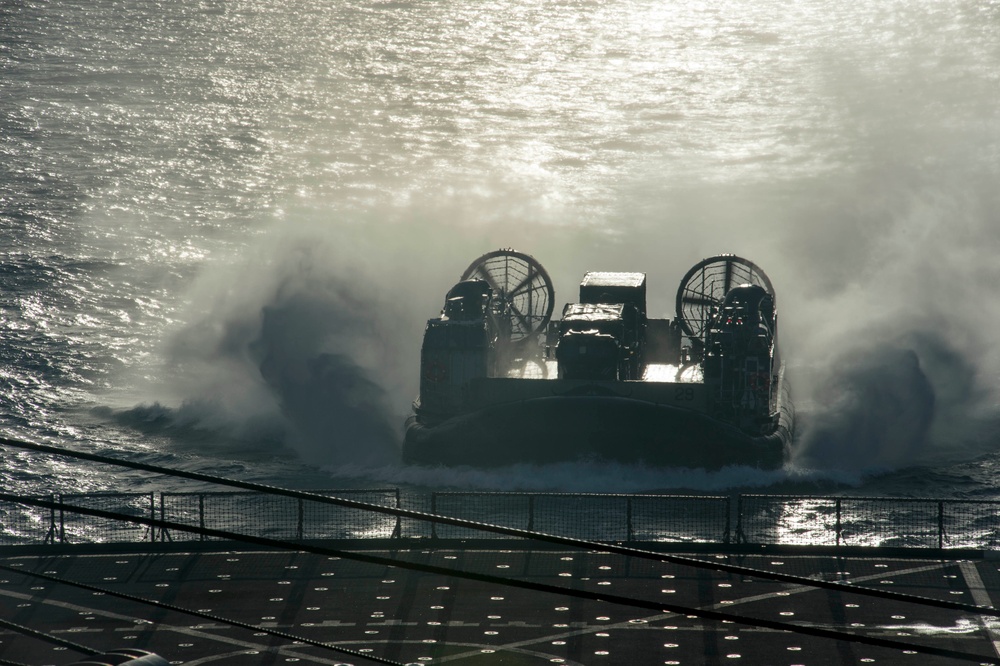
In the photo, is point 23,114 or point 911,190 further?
point 23,114

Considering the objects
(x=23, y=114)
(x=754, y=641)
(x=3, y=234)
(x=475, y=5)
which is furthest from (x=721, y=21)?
(x=754, y=641)

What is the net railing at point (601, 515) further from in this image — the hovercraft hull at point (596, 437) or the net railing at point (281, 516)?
the net railing at point (281, 516)

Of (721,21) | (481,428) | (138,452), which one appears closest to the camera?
(481,428)

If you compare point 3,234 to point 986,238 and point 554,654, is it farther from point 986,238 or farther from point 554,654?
point 554,654

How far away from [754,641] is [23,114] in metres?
104

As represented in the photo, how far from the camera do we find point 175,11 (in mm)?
149000

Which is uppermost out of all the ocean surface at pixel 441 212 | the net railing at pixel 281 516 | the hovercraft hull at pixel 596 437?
the ocean surface at pixel 441 212

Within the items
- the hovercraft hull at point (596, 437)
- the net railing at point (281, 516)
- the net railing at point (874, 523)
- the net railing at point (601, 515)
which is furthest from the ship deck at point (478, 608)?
the hovercraft hull at point (596, 437)

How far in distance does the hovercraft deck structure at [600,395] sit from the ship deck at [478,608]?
48.8ft

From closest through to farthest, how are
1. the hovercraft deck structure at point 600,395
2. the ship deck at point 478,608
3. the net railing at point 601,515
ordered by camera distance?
the ship deck at point 478,608, the net railing at point 601,515, the hovercraft deck structure at point 600,395

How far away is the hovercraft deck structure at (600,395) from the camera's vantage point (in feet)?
146

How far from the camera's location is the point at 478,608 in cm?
2625

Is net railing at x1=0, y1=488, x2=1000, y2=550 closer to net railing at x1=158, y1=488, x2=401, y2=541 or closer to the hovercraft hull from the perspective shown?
net railing at x1=158, y1=488, x2=401, y2=541

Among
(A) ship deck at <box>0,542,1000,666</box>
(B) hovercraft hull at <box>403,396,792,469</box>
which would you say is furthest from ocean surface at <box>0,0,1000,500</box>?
(A) ship deck at <box>0,542,1000,666</box>
